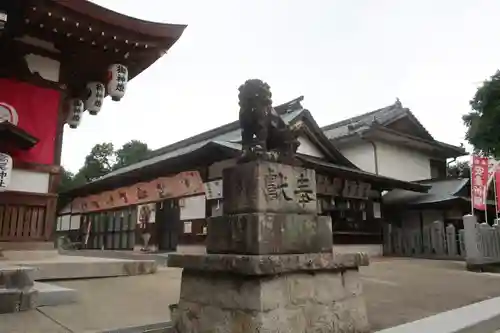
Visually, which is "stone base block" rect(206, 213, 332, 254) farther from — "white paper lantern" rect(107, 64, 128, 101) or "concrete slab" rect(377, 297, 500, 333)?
"white paper lantern" rect(107, 64, 128, 101)

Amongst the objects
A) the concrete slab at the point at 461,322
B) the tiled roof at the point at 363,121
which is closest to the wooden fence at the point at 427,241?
the tiled roof at the point at 363,121

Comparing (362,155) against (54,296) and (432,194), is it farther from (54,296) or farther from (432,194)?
(54,296)

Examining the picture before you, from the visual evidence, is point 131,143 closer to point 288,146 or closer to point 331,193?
point 331,193

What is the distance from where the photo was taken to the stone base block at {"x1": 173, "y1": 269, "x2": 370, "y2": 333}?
3.18m

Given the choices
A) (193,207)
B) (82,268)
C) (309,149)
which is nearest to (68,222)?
(193,207)

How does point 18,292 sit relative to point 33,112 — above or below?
below

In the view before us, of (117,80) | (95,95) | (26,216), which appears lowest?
(26,216)

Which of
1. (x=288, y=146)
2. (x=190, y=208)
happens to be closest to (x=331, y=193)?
(x=190, y=208)

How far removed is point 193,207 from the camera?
14125mm

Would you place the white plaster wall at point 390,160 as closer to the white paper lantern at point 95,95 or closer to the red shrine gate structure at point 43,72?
the red shrine gate structure at point 43,72

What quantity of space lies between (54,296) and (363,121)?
19.0 m

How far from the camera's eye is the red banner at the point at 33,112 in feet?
25.4

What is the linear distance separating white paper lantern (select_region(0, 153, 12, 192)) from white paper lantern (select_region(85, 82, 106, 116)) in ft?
8.64

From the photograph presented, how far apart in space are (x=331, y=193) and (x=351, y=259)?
36.0 ft
